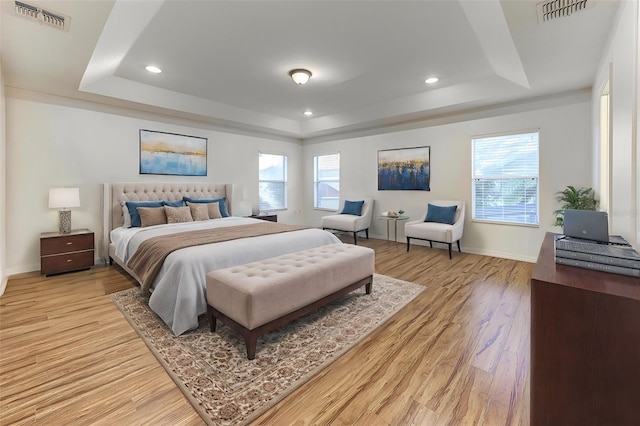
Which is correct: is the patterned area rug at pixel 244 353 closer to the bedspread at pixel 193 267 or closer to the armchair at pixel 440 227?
the bedspread at pixel 193 267

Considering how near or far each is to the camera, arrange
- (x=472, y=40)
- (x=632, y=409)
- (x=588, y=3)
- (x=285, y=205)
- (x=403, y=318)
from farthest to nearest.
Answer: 1. (x=285, y=205)
2. (x=472, y=40)
3. (x=403, y=318)
4. (x=588, y=3)
5. (x=632, y=409)

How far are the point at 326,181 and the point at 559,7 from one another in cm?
558

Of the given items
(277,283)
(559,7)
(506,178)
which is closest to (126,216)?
(277,283)

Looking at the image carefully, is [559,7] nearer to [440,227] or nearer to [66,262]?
[440,227]

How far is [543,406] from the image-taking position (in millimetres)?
1116

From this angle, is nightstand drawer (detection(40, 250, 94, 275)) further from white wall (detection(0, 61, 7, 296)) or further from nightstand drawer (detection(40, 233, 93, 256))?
white wall (detection(0, 61, 7, 296))

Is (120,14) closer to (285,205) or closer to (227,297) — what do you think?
(227,297)

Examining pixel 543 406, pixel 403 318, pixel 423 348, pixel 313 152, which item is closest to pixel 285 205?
pixel 313 152

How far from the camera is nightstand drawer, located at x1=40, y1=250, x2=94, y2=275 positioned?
3.76 metres

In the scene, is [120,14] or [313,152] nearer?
[120,14]

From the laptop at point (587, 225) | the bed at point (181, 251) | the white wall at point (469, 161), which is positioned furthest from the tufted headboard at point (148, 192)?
the laptop at point (587, 225)

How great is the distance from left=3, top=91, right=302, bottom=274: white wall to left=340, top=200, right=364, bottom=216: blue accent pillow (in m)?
3.58

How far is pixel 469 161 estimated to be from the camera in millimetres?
5164

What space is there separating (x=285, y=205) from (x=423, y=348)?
5776 millimetres
